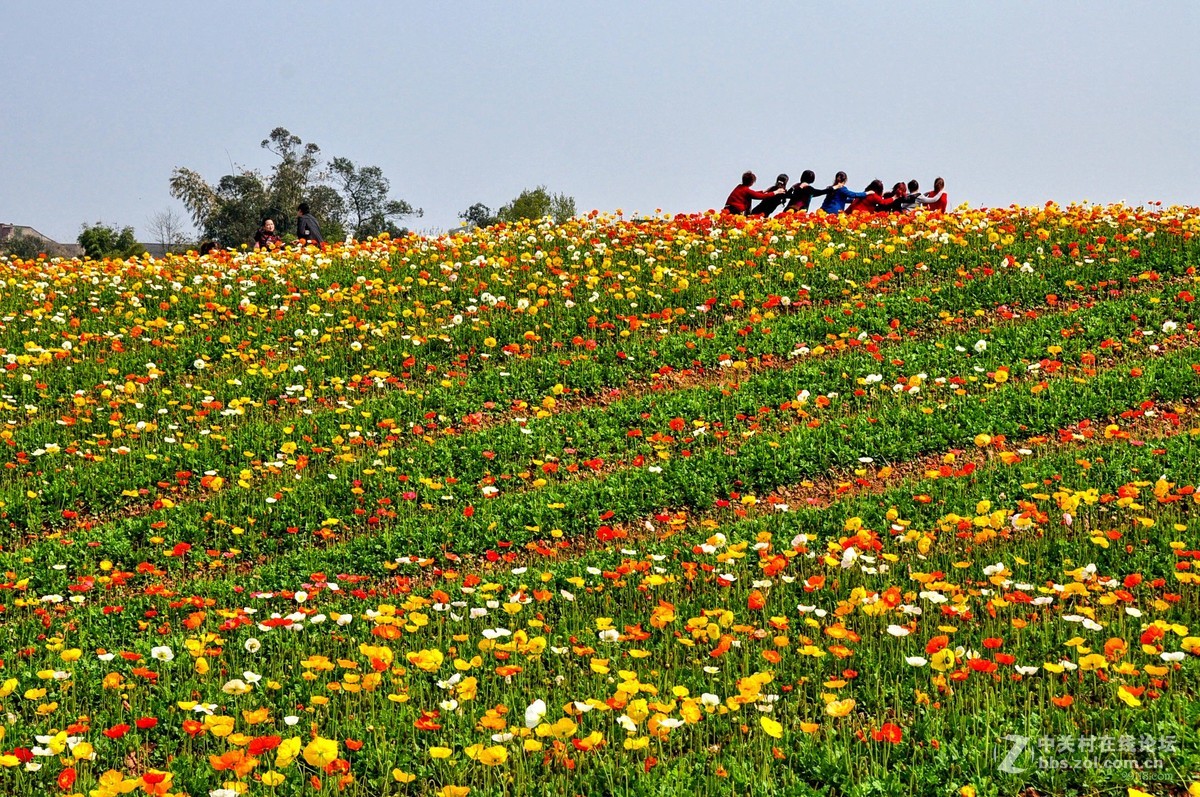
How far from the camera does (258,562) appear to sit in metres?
7.36

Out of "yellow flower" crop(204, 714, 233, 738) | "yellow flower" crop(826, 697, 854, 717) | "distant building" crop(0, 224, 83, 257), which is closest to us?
"yellow flower" crop(204, 714, 233, 738)

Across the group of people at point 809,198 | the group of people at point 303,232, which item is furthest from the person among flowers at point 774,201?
the group of people at point 303,232

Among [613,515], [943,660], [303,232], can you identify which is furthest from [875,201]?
[943,660]

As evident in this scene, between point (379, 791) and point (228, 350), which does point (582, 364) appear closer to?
point (228, 350)

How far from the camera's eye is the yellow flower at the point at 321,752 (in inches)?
149

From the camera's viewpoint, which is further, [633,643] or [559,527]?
[559,527]

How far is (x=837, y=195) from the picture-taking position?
18.5 meters

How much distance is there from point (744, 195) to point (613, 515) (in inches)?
A: 455

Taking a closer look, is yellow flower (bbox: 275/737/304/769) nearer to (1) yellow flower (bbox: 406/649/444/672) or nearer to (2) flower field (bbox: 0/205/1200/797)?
(2) flower field (bbox: 0/205/1200/797)

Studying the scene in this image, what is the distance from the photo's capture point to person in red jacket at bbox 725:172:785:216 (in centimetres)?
1814

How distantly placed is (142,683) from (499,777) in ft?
7.04

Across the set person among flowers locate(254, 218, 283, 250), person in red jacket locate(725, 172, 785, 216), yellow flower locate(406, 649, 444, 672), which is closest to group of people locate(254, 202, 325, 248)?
person among flowers locate(254, 218, 283, 250)

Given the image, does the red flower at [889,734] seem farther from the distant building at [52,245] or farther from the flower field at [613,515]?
the distant building at [52,245]

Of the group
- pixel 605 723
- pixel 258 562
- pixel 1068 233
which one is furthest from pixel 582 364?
pixel 1068 233
